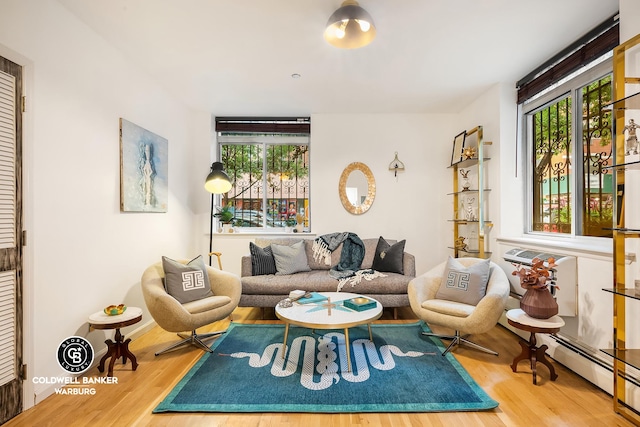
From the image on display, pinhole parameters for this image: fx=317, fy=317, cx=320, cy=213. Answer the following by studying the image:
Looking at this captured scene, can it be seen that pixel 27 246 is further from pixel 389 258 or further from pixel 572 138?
pixel 572 138

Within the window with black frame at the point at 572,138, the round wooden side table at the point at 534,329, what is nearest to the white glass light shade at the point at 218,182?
the round wooden side table at the point at 534,329

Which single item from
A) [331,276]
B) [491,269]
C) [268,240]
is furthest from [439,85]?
[268,240]

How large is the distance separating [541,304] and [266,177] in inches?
152

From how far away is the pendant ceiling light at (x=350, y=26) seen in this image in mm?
2121

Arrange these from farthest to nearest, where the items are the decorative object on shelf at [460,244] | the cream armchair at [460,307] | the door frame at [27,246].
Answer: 1. the decorative object on shelf at [460,244]
2. the cream armchair at [460,307]
3. the door frame at [27,246]

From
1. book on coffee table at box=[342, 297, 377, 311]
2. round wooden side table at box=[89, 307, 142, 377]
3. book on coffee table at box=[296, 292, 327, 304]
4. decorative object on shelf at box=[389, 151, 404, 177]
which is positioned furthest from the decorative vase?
round wooden side table at box=[89, 307, 142, 377]

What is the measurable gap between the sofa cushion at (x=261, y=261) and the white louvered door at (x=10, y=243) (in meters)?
2.18

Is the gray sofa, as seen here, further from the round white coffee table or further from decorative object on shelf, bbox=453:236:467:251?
decorative object on shelf, bbox=453:236:467:251

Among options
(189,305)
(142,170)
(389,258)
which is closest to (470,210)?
(389,258)

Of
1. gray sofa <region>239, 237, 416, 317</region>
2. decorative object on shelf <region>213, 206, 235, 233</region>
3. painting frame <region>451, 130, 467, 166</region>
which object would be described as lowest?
gray sofa <region>239, 237, 416, 317</region>

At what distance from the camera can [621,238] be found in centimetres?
192

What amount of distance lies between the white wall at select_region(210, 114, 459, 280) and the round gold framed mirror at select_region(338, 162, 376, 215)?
0.07 m

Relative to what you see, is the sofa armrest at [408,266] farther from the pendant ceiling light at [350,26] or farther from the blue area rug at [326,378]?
the pendant ceiling light at [350,26]

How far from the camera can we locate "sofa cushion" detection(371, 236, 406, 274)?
153 inches
